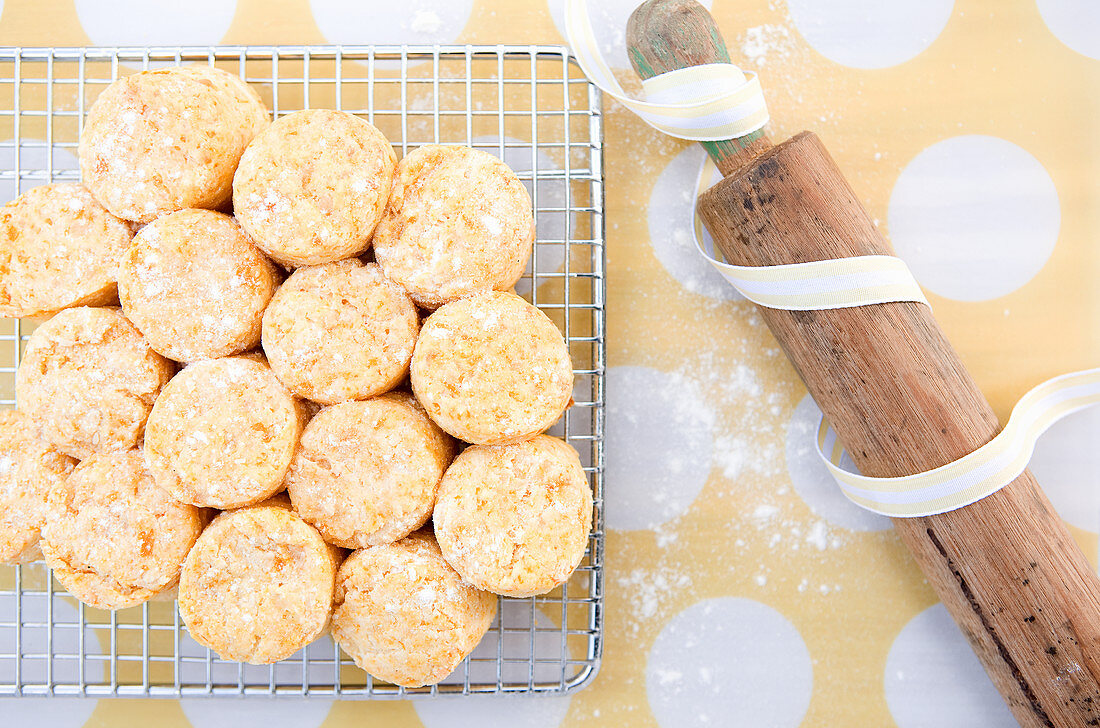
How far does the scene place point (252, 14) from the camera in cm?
102

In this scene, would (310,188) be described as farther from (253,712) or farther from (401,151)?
(253,712)

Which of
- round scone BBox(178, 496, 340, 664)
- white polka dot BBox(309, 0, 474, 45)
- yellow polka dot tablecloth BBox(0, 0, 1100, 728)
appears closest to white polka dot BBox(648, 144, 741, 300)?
yellow polka dot tablecloth BBox(0, 0, 1100, 728)

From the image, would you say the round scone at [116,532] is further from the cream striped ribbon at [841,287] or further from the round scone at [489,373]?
the cream striped ribbon at [841,287]

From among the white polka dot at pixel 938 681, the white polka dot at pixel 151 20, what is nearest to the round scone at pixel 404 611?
the white polka dot at pixel 938 681

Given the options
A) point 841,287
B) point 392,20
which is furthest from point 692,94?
point 392,20

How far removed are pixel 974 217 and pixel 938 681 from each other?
2.06ft

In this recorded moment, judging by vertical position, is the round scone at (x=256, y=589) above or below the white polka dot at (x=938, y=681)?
above

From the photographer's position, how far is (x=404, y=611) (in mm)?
776

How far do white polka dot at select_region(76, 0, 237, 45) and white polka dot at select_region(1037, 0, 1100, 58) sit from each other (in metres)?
1.11

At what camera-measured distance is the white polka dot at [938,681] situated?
3.33 ft

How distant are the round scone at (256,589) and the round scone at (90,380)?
15 centimetres

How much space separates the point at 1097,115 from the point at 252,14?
1152 mm

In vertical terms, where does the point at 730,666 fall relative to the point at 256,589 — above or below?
below

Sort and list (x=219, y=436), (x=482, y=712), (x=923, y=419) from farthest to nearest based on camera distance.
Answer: (x=482, y=712)
(x=923, y=419)
(x=219, y=436)
